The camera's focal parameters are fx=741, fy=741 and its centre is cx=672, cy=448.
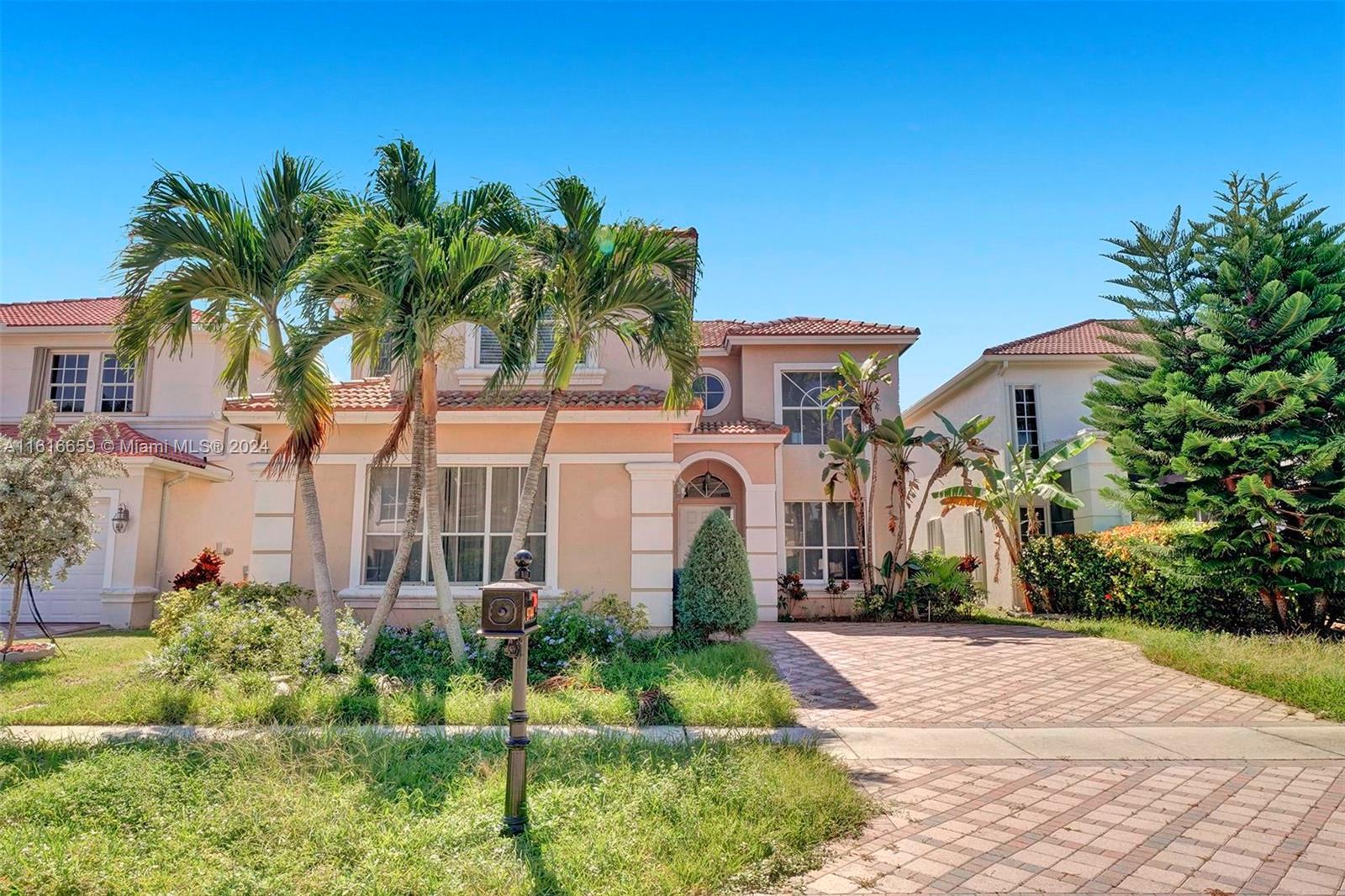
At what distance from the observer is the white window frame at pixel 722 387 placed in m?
19.8

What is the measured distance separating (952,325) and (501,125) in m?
10.4

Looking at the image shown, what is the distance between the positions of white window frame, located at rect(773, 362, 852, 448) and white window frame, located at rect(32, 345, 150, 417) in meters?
15.8

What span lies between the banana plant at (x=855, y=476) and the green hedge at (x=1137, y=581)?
3581mm

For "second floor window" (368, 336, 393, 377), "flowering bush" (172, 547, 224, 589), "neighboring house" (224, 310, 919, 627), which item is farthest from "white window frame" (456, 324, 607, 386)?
"flowering bush" (172, 547, 224, 589)

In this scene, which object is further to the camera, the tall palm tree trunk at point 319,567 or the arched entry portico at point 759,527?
the arched entry portico at point 759,527

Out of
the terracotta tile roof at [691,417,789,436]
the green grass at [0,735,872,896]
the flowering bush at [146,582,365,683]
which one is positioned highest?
the terracotta tile roof at [691,417,789,436]

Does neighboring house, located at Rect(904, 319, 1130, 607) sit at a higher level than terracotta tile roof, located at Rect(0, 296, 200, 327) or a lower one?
lower

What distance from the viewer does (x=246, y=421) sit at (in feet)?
38.7

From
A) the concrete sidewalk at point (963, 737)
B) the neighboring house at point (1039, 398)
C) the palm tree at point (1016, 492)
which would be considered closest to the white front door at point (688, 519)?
the palm tree at point (1016, 492)

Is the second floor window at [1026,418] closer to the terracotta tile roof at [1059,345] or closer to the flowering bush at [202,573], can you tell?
the terracotta tile roof at [1059,345]

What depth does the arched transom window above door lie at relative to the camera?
1823 centimetres

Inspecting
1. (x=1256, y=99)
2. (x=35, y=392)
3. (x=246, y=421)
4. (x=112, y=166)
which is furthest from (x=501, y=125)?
(x=35, y=392)

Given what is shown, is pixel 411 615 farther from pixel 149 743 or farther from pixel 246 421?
pixel 149 743

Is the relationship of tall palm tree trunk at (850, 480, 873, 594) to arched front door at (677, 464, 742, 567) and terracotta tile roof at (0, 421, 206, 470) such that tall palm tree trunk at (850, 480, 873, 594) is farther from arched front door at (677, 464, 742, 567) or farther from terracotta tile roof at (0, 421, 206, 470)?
terracotta tile roof at (0, 421, 206, 470)
